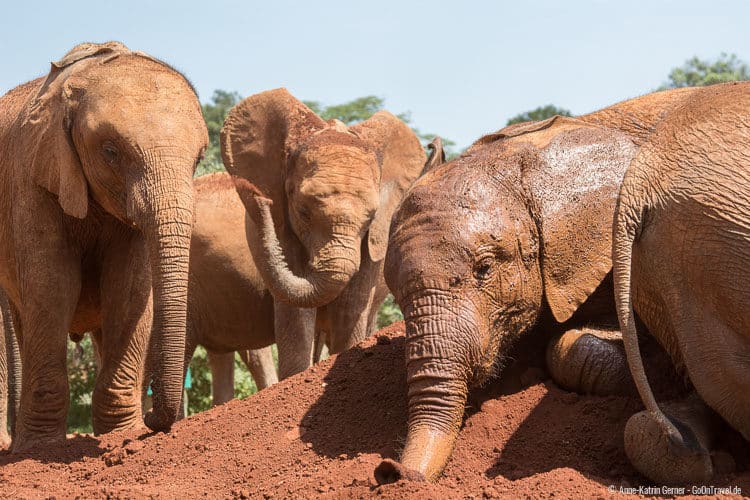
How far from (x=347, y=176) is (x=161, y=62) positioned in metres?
2.28

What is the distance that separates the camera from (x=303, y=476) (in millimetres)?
5566

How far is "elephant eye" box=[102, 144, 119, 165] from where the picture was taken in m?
7.41

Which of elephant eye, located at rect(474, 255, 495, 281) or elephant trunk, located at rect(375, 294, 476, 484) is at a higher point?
elephant eye, located at rect(474, 255, 495, 281)

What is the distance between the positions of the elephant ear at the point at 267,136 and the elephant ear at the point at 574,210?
4590 millimetres

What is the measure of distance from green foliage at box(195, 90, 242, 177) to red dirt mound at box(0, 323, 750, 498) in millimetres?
6396

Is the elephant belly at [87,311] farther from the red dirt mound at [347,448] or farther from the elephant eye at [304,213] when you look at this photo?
the elephant eye at [304,213]

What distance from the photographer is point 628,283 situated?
16.0ft

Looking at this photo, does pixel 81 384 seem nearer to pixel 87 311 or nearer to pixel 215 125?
pixel 87 311

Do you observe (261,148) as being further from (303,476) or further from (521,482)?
(521,482)

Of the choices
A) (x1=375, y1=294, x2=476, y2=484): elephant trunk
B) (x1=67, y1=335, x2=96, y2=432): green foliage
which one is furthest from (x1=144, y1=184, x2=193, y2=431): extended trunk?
(x1=67, y1=335, x2=96, y2=432): green foliage

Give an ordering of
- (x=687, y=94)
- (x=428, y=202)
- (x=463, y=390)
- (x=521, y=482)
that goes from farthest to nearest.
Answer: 1. (x=687, y=94)
2. (x=428, y=202)
3. (x=463, y=390)
4. (x=521, y=482)

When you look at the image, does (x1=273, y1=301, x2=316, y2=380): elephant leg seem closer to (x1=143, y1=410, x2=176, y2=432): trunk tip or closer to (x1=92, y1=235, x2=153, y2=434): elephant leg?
(x1=92, y1=235, x2=153, y2=434): elephant leg

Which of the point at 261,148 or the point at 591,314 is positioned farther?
the point at 261,148

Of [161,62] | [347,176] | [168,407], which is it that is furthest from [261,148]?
[168,407]
